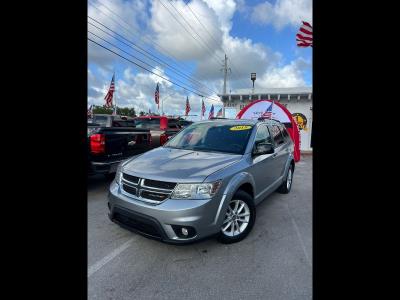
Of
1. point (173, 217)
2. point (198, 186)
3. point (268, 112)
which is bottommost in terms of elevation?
point (173, 217)

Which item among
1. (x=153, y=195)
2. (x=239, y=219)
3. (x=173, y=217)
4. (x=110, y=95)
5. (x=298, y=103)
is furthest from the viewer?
(x=110, y=95)

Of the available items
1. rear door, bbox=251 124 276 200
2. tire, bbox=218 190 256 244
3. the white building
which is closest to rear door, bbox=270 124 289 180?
rear door, bbox=251 124 276 200

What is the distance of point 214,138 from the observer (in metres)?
4.17

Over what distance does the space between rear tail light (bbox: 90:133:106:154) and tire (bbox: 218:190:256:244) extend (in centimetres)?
313

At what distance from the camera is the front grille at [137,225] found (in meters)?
2.82

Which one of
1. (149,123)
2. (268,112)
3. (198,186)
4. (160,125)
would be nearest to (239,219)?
(198,186)

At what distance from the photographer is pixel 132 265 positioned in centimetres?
284

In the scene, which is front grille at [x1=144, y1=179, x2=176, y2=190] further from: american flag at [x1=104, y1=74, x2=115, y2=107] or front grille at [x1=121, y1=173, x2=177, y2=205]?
american flag at [x1=104, y1=74, x2=115, y2=107]

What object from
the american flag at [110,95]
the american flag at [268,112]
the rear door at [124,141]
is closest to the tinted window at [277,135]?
the rear door at [124,141]

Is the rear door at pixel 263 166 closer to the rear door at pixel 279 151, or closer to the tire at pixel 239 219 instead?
the rear door at pixel 279 151

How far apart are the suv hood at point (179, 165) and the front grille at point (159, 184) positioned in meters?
0.04

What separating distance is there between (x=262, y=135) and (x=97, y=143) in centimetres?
329

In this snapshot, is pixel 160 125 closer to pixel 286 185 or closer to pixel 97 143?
pixel 97 143

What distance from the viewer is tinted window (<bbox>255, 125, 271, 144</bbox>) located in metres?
4.14
